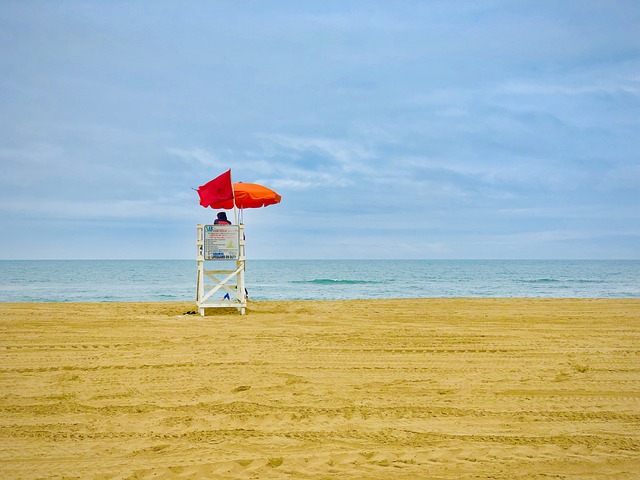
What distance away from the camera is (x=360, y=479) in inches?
159

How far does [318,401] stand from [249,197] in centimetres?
826

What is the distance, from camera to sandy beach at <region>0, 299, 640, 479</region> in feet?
14.3

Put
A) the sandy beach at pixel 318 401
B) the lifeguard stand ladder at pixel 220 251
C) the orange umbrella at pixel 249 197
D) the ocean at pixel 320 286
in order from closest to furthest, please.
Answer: the sandy beach at pixel 318 401 → the lifeguard stand ladder at pixel 220 251 → the orange umbrella at pixel 249 197 → the ocean at pixel 320 286

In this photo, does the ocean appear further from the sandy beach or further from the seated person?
the sandy beach

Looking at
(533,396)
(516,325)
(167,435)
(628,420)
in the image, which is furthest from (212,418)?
(516,325)

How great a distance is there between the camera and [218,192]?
42.9 ft

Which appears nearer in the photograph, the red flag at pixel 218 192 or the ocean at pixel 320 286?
the red flag at pixel 218 192

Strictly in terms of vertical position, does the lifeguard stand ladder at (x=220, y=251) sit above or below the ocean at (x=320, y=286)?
above

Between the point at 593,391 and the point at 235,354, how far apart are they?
505 centimetres

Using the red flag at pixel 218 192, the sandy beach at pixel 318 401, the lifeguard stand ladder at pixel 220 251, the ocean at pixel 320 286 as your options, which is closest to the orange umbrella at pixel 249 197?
the red flag at pixel 218 192

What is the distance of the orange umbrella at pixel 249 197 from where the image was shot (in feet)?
43.7

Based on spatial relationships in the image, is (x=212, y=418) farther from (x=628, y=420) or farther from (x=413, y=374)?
(x=628, y=420)

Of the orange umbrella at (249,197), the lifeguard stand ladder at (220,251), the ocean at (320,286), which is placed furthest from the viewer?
the ocean at (320,286)

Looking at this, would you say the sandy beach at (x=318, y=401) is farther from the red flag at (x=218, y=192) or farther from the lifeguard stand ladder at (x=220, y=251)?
the red flag at (x=218, y=192)
